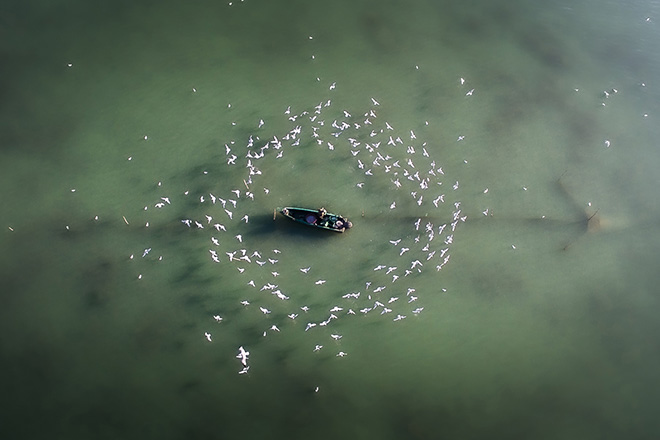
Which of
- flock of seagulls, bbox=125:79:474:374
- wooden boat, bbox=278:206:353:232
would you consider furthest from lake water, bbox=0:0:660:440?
wooden boat, bbox=278:206:353:232

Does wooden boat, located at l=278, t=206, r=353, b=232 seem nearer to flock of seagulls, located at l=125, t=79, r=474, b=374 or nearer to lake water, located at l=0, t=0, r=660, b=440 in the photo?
lake water, located at l=0, t=0, r=660, b=440

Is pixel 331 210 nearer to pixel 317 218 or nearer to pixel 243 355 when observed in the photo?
pixel 317 218

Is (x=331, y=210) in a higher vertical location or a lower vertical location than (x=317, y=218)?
higher

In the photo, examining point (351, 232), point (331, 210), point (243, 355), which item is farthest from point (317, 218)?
point (243, 355)

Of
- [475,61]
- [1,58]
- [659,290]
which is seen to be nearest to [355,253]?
[475,61]

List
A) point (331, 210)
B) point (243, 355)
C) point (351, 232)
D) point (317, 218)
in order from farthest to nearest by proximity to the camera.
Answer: point (331, 210) → point (351, 232) → point (317, 218) → point (243, 355)

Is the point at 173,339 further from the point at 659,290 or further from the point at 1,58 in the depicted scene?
the point at 659,290

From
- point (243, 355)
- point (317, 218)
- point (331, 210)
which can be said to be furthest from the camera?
point (331, 210)

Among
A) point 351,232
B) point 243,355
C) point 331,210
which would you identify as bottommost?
point 243,355
